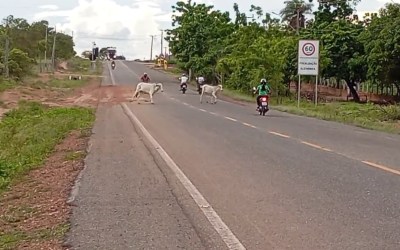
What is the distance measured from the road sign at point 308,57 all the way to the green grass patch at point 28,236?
33491mm

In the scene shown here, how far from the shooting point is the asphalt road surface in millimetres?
7199

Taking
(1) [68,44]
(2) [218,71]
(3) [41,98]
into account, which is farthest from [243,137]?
(1) [68,44]

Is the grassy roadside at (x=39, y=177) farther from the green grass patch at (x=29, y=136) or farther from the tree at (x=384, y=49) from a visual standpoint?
the tree at (x=384, y=49)

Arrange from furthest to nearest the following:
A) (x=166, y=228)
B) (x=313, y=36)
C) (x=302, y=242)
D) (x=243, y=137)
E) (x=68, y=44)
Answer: (x=68, y=44) → (x=313, y=36) → (x=243, y=137) → (x=166, y=228) → (x=302, y=242)

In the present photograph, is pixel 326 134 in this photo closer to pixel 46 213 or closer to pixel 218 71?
pixel 46 213

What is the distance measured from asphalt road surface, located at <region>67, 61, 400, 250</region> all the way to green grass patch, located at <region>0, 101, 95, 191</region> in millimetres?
1440

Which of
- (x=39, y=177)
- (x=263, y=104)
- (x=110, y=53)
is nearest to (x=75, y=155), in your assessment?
(x=39, y=177)

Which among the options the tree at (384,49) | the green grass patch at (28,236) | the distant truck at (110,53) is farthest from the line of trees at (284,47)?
the distant truck at (110,53)

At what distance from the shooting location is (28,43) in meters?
93.4

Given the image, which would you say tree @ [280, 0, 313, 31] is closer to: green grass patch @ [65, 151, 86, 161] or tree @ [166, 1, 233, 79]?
tree @ [166, 1, 233, 79]

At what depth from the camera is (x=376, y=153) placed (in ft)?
49.9

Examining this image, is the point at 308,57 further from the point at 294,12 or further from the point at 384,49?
the point at 294,12

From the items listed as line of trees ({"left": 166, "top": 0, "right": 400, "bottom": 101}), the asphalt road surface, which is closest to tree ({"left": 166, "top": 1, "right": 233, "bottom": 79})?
line of trees ({"left": 166, "top": 0, "right": 400, "bottom": 101})

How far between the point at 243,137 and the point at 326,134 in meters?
3.31
